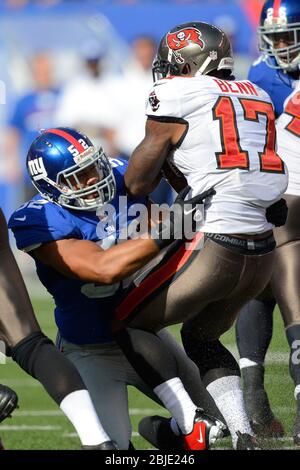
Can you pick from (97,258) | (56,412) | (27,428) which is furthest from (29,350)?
(56,412)

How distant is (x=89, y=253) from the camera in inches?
139

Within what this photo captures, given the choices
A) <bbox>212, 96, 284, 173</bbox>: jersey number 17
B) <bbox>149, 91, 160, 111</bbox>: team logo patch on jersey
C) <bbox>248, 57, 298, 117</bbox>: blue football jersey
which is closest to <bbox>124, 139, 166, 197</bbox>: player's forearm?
<bbox>149, 91, 160, 111</bbox>: team logo patch on jersey

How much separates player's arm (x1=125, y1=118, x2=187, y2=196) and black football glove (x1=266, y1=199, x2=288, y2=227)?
0.41m

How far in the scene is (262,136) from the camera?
3643mm

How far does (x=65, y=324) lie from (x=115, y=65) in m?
6.87

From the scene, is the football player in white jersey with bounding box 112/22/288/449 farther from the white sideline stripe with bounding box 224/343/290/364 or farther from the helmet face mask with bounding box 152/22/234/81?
the white sideline stripe with bounding box 224/343/290/364

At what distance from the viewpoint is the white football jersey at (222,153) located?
11.6 ft

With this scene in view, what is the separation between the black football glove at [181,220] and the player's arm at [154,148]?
15 centimetres

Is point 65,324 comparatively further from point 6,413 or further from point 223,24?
point 223,24

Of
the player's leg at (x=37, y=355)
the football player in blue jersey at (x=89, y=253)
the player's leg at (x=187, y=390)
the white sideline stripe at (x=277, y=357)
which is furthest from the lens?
the white sideline stripe at (x=277, y=357)

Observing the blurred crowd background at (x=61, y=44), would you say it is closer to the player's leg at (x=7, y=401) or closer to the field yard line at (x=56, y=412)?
the field yard line at (x=56, y=412)

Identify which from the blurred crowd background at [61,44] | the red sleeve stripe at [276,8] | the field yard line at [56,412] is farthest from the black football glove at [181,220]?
→ the blurred crowd background at [61,44]

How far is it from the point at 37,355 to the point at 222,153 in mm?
923

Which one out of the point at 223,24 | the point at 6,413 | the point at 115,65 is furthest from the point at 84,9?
the point at 6,413
